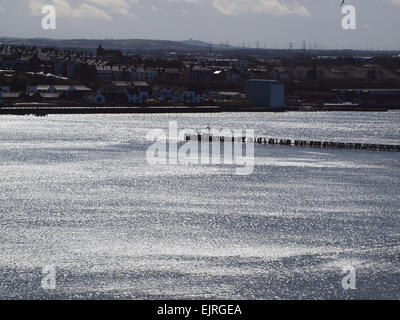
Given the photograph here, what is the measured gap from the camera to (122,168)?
1726 inches

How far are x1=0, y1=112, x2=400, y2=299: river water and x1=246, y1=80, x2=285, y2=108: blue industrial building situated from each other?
116ft

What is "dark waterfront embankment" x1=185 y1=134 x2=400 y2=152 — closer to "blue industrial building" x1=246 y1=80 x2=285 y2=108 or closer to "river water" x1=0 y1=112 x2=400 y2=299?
"river water" x1=0 y1=112 x2=400 y2=299

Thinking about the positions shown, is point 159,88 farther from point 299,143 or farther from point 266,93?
point 299,143

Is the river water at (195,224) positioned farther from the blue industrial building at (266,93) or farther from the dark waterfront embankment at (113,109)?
the blue industrial building at (266,93)

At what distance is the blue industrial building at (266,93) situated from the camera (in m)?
89.5

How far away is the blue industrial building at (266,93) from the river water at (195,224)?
3530cm

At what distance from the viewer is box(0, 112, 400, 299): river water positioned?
22.8m

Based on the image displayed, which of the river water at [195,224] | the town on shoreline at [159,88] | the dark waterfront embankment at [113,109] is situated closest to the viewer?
the river water at [195,224]

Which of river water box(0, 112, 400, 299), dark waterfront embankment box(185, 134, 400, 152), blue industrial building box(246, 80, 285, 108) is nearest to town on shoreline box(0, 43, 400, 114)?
blue industrial building box(246, 80, 285, 108)

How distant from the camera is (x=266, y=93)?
9019cm

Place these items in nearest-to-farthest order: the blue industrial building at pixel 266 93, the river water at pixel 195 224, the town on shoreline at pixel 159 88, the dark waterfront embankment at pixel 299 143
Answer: the river water at pixel 195 224, the dark waterfront embankment at pixel 299 143, the town on shoreline at pixel 159 88, the blue industrial building at pixel 266 93

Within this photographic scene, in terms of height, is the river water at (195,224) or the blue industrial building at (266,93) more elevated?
the blue industrial building at (266,93)

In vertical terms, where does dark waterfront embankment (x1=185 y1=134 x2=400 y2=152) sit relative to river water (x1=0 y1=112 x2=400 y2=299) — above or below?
below

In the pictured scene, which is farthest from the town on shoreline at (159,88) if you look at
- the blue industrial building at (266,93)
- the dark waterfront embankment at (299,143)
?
the dark waterfront embankment at (299,143)
